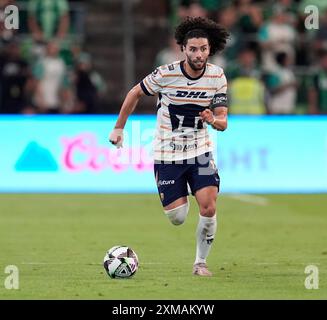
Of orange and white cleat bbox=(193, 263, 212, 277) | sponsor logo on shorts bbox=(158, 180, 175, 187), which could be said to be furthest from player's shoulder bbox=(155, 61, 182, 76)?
orange and white cleat bbox=(193, 263, 212, 277)

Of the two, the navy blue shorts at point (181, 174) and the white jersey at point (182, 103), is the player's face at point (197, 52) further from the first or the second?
the navy blue shorts at point (181, 174)

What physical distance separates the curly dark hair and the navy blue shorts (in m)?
1.20

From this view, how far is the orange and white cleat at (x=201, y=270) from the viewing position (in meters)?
11.9

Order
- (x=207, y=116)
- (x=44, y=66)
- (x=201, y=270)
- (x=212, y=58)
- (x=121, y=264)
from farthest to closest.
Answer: (x=212, y=58)
(x=44, y=66)
(x=201, y=270)
(x=121, y=264)
(x=207, y=116)

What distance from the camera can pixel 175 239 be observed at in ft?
51.1

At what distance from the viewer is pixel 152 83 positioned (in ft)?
39.7

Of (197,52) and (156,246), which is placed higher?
Answer: (197,52)

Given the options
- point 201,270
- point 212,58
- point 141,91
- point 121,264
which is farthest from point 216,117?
point 212,58

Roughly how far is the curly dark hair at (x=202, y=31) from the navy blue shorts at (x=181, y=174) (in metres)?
1.20

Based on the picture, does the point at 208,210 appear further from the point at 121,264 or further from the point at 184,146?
the point at 121,264

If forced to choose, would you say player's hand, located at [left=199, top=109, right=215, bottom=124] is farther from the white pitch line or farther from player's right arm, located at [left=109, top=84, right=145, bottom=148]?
the white pitch line

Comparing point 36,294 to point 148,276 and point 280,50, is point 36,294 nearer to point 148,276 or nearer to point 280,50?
point 148,276

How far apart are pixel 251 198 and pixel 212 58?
5243mm

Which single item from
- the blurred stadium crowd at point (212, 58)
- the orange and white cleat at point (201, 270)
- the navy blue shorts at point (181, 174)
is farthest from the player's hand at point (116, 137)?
the blurred stadium crowd at point (212, 58)
